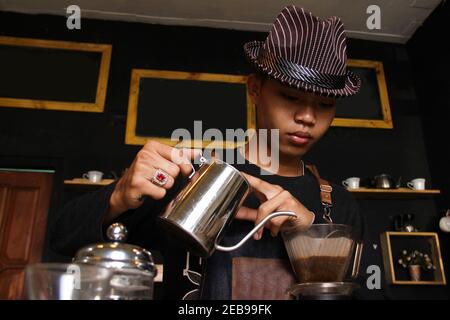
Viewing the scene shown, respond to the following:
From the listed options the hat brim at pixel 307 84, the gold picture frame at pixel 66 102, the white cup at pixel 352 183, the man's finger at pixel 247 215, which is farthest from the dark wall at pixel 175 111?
the man's finger at pixel 247 215

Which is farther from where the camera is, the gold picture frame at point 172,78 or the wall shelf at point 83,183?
the gold picture frame at point 172,78

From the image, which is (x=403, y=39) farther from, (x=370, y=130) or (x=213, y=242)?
(x=213, y=242)

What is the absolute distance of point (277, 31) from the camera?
1200 mm

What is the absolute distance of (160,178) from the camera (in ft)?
2.63

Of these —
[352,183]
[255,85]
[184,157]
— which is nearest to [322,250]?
[184,157]

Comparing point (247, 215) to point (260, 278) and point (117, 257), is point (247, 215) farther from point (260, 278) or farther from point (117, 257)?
point (117, 257)

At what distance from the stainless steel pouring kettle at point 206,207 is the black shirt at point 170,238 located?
150 mm

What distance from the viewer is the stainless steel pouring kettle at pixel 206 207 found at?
783mm

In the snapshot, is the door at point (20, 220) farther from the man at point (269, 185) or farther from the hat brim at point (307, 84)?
the hat brim at point (307, 84)

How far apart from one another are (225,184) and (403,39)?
415cm

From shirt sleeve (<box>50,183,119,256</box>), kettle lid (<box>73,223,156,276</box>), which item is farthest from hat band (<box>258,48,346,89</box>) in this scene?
kettle lid (<box>73,223,156,276</box>)

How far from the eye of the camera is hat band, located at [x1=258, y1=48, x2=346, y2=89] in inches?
44.7

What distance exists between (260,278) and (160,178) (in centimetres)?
34
